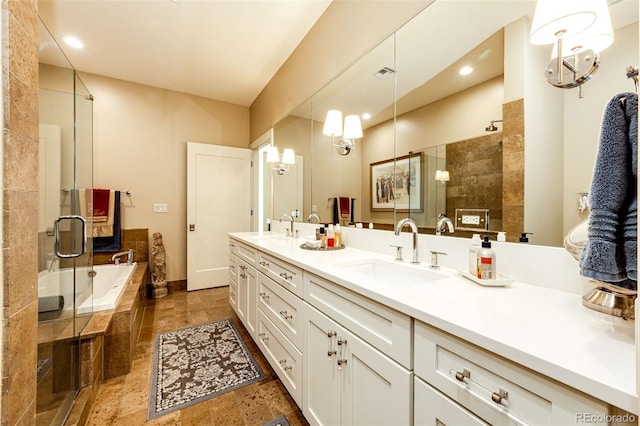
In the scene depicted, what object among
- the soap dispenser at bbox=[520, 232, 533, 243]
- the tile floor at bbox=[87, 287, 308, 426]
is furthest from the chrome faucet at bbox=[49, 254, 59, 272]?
the soap dispenser at bbox=[520, 232, 533, 243]

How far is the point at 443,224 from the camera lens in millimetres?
1300

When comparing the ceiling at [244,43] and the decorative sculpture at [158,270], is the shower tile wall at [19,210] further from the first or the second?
the decorative sculpture at [158,270]

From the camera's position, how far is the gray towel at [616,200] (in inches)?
22.3

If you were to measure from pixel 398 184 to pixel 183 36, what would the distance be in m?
2.58

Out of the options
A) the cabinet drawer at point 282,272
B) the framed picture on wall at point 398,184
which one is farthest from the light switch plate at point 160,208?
the framed picture on wall at point 398,184

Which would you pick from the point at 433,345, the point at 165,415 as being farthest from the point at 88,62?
the point at 433,345

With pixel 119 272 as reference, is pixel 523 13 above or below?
above

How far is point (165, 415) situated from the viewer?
4.79ft

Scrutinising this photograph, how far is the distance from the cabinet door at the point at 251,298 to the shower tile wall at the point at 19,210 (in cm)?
115

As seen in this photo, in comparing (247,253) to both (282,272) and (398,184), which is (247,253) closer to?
(282,272)

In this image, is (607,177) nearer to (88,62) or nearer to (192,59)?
(192,59)

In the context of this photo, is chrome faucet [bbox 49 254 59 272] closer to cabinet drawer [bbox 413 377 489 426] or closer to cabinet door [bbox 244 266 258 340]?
cabinet door [bbox 244 266 258 340]

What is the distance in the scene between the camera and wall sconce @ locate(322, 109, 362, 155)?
76.1 inches

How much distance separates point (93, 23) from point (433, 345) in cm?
357
